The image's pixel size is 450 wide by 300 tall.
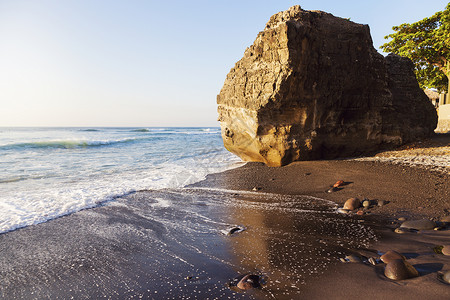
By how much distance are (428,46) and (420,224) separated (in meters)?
18.5

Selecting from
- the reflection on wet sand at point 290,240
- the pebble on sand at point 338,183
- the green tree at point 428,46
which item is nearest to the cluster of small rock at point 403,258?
the reflection on wet sand at point 290,240

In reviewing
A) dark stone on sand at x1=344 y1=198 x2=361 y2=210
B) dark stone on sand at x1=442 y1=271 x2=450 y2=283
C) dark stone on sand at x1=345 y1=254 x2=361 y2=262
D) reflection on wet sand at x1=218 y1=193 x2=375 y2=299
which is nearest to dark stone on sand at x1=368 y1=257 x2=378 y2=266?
dark stone on sand at x1=345 y1=254 x2=361 y2=262

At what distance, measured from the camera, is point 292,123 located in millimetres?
7914

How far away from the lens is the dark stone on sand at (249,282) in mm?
2396

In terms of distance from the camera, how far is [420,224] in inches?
141

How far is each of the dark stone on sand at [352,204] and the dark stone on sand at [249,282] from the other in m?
2.78

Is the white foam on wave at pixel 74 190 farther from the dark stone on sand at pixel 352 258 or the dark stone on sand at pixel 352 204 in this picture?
the dark stone on sand at pixel 352 258

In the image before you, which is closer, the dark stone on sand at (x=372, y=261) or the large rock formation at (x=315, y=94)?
the dark stone on sand at (x=372, y=261)

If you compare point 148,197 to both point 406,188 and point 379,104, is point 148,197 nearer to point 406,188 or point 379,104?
point 406,188

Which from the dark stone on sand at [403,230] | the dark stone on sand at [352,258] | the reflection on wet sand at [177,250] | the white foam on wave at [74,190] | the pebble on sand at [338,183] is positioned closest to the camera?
the reflection on wet sand at [177,250]

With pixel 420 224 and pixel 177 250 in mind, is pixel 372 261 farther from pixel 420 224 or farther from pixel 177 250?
pixel 177 250

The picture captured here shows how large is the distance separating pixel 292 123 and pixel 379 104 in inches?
121

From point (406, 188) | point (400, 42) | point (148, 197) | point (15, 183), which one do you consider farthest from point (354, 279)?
point (400, 42)

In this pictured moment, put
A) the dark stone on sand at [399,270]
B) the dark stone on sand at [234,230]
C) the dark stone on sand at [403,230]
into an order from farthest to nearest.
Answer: the dark stone on sand at [234,230], the dark stone on sand at [403,230], the dark stone on sand at [399,270]
